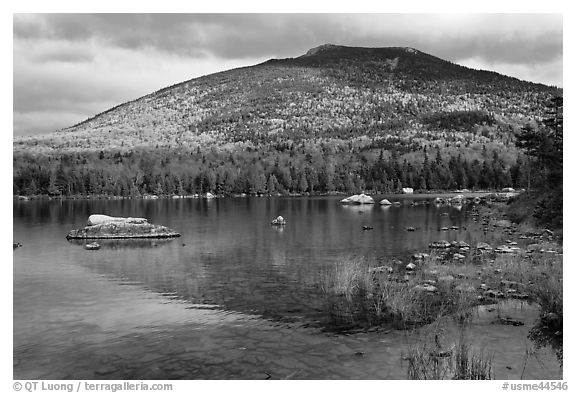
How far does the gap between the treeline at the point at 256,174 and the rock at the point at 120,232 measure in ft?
329

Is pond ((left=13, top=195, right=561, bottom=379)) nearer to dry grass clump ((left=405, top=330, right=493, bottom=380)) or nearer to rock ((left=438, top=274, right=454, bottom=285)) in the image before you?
dry grass clump ((left=405, top=330, right=493, bottom=380))

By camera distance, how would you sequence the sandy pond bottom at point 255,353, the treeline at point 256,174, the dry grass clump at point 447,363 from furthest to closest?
the treeline at point 256,174
the sandy pond bottom at point 255,353
the dry grass clump at point 447,363

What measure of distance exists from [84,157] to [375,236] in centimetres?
15753

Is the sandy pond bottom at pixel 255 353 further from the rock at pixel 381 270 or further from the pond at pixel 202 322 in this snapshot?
the rock at pixel 381 270

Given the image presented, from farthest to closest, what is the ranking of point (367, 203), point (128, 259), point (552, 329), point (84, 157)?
point (84, 157), point (367, 203), point (128, 259), point (552, 329)

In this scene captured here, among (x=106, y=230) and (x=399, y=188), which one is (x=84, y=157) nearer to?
(x=399, y=188)

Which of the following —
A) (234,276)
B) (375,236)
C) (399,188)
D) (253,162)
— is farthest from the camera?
(253,162)

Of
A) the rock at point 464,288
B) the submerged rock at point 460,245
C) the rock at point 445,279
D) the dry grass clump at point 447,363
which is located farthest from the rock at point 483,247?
the dry grass clump at point 447,363

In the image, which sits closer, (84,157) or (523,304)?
(523,304)

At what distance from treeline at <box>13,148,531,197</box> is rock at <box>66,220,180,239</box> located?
100 meters

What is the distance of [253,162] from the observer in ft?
627

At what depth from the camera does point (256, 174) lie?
6550 inches

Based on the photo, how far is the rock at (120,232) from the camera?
43531 mm

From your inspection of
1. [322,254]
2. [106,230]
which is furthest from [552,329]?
[106,230]
